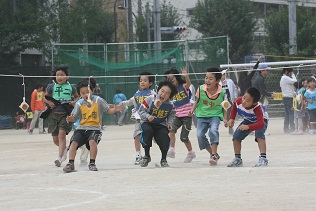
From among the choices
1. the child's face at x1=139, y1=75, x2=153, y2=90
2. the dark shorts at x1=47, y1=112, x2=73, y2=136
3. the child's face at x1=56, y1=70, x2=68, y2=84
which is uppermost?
the child's face at x1=56, y1=70, x2=68, y2=84

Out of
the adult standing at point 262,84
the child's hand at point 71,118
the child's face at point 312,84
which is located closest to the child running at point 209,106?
the child's hand at point 71,118

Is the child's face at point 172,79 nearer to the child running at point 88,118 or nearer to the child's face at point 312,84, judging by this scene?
the child running at point 88,118

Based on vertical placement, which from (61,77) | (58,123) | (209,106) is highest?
(61,77)

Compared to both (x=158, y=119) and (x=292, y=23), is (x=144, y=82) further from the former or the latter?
(x=292, y=23)

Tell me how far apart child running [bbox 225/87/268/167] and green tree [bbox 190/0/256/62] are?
138 feet

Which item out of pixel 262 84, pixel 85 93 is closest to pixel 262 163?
pixel 85 93

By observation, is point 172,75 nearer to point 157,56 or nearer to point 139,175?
point 139,175

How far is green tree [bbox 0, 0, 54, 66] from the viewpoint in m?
36.7

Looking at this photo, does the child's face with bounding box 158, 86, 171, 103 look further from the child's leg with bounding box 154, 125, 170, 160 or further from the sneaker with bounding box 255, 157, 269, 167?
the sneaker with bounding box 255, 157, 269, 167

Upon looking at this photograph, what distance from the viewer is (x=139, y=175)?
11898 millimetres

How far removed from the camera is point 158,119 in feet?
44.8

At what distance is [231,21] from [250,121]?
1696 inches

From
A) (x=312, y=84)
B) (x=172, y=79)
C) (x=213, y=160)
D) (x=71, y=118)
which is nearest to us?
(x=71, y=118)

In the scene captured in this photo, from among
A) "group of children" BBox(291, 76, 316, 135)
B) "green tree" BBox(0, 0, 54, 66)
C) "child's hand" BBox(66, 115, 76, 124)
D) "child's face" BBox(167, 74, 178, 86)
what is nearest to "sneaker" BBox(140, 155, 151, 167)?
"child's hand" BBox(66, 115, 76, 124)
